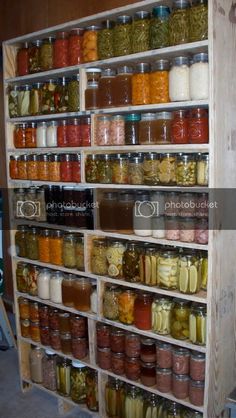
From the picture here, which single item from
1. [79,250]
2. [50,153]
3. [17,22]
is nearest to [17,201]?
[50,153]

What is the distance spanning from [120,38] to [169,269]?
0.92 meters

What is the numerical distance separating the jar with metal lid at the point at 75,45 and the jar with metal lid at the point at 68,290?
3.19ft

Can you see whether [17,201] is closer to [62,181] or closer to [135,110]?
[62,181]

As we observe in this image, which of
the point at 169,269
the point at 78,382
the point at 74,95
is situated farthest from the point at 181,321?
the point at 74,95

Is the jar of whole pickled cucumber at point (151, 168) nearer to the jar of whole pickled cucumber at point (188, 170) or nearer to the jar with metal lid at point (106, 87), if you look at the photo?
the jar of whole pickled cucumber at point (188, 170)

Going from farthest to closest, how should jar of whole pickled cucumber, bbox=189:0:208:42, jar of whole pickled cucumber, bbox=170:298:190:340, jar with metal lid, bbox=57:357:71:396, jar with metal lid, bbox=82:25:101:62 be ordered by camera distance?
jar with metal lid, bbox=57:357:71:396
jar with metal lid, bbox=82:25:101:62
jar of whole pickled cucumber, bbox=170:298:190:340
jar of whole pickled cucumber, bbox=189:0:208:42

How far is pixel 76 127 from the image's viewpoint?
188 cm

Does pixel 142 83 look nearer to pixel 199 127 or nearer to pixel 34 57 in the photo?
pixel 199 127

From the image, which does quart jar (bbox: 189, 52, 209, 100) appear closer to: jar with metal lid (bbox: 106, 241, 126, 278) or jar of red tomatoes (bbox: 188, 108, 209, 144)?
jar of red tomatoes (bbox: 188, 108, 209, 144)

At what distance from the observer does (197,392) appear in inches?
65.1

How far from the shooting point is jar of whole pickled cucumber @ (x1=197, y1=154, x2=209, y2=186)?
1.52 meters

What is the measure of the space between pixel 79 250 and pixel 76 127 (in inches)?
21.6

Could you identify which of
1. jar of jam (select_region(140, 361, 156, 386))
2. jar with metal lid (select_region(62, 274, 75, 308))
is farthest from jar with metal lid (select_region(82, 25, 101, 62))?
jar of jam (select_region(140, 361, 156, 386))

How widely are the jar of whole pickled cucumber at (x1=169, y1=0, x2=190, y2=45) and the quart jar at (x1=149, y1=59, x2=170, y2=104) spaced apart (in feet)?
0.33
